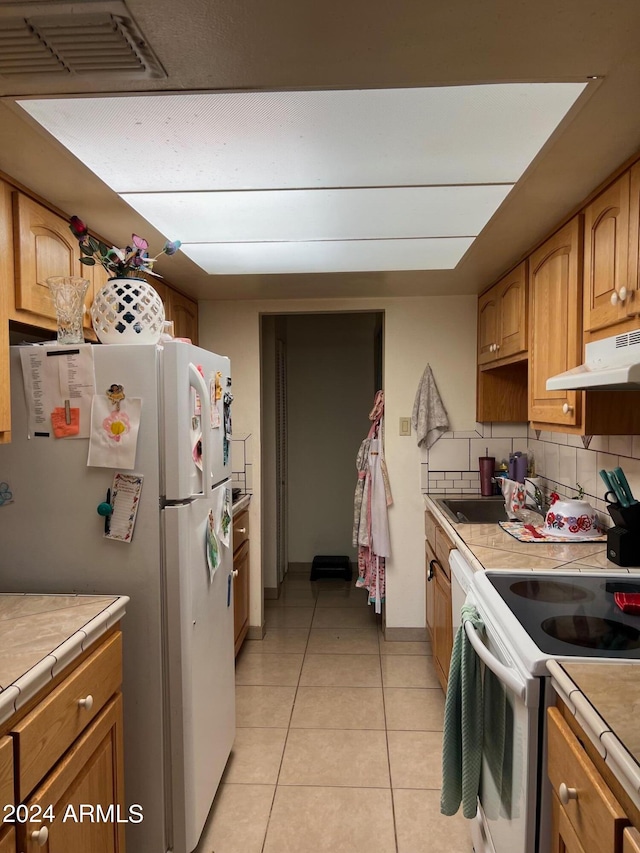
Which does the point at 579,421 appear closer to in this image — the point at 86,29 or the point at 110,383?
the point at 110,383

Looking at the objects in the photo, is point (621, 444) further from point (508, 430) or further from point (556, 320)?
point (508, 430)

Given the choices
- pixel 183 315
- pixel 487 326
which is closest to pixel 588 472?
pixel 487 326

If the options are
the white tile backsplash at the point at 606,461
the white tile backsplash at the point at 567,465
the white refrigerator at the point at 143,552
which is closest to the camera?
the white refrigerator at the point at 143,552

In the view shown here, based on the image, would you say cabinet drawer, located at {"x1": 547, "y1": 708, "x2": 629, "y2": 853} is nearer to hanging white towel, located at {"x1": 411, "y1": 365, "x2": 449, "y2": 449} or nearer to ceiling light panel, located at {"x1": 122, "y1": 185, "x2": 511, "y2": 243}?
ceiling light panel, located at {"x1": 122, "y1": 185, "x2": 511, "y2": 243}

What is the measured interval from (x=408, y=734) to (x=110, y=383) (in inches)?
78.5

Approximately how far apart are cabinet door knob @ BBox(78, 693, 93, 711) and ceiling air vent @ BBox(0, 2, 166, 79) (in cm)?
139

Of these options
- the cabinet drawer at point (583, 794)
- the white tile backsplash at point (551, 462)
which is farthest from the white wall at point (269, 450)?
the cabinet drawer at point (583, 794)

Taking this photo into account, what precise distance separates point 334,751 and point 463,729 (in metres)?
1.01

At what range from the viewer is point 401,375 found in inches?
132

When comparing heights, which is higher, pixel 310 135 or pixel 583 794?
pixel 310 135

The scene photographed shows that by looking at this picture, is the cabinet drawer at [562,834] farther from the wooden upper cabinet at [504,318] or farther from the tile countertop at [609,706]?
the wooden upper cabinet at [504,318]

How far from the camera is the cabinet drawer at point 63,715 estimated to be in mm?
1071

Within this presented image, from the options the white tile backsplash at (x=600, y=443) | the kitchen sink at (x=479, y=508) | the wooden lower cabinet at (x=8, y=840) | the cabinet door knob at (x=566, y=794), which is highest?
the white tile backsplash at (x=600, y=443)

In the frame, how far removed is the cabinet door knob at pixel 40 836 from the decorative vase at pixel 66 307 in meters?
1.22
